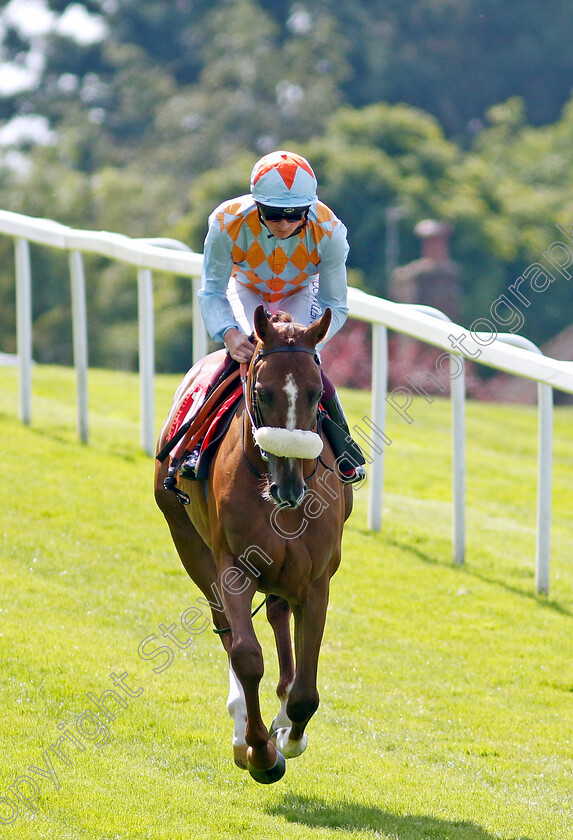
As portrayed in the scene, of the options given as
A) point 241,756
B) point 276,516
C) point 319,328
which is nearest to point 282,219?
point 319,328

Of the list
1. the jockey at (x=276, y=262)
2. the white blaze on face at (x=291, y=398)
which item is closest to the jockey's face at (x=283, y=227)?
the jockey at (x=276, y=262)

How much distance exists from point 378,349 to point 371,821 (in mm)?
4461

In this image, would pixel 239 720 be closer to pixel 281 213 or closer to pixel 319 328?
pixel 319 328

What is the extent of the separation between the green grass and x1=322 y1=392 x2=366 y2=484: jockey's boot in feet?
4.64

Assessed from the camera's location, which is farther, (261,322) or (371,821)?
(371,821)

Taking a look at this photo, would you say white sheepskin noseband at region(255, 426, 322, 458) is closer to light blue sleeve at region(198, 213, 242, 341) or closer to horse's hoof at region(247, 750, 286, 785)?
light blue sleeve at region(198, 213, 242, 341)

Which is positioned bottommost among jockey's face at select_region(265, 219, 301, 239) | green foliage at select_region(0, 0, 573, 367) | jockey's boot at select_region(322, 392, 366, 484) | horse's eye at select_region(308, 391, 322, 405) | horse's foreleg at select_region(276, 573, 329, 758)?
green foliage at select_region(0, 0, 573, 367)

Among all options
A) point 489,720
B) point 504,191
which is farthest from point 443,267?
point 489,720

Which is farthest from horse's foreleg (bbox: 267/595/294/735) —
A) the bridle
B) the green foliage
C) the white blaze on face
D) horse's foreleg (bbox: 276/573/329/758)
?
the green foliage

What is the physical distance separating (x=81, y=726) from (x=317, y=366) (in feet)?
7.38

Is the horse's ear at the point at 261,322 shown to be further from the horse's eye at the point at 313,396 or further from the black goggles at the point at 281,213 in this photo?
the black goggles at the point at 281,213

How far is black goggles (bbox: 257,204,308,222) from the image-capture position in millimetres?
4801

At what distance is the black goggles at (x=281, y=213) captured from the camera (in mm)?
4801

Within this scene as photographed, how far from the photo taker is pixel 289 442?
4137 millimetres
